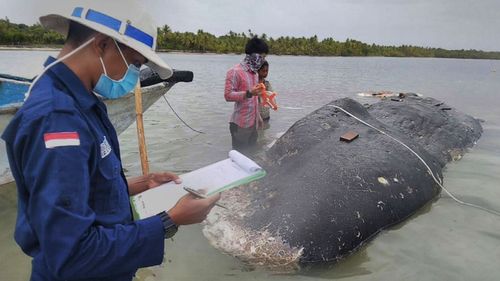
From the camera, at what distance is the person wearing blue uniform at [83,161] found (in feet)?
4.65

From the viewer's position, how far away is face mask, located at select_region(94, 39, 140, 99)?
1670mm

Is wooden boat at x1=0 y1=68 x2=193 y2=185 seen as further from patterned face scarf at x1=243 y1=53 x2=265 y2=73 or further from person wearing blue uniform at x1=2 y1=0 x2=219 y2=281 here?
person wearing blue uniform at x1=2 y1=0 x2=219 y2=281

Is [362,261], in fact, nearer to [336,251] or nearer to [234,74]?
[336,251]

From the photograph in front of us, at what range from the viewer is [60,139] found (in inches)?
55.7

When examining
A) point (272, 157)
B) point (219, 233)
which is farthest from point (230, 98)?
point (219, 233)

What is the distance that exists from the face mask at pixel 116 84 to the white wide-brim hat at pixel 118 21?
68mm

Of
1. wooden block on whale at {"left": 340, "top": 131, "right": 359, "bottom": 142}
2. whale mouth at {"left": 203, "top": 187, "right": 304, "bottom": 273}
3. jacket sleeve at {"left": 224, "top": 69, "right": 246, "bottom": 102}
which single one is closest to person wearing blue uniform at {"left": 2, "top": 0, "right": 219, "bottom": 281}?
whale mouth at {"left": 203, "top": 187, "right": 304, "bottom": 273}

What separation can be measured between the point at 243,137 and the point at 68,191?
5269mm

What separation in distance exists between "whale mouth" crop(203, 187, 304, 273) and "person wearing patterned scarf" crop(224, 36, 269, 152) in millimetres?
2171

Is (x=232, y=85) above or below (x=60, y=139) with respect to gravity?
below

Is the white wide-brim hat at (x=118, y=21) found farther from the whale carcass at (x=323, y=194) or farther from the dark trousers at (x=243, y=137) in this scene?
the dark trousers at (x=243, y=137)

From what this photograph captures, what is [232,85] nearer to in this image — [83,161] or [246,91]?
[246,91]

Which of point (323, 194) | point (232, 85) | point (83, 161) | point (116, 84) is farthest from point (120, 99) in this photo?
point (83, 161)

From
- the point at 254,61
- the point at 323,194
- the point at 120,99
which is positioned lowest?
the point at 323,194
